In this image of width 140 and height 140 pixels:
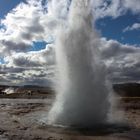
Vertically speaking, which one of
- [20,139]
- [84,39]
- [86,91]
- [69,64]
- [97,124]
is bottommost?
[20,139]

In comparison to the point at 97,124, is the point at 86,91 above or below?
above

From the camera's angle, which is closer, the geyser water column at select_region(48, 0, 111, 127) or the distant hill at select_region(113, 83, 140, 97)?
the geyser water column at select_region(48, 0, 111, 127)

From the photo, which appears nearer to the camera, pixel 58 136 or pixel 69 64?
pixel 58 136

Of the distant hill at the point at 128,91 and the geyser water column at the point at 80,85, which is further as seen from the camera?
the distant hill at the point at 128,91

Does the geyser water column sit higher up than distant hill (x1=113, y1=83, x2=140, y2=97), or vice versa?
distant hill (x1=113, y1=83, x2=140, y2=97)

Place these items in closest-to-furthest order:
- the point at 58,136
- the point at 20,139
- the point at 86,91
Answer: the point at 20,139
the point at 58,136
the point at 86,91

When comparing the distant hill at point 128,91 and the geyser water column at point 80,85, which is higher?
the distant hill at point 128,91

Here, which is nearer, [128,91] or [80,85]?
[80,85]

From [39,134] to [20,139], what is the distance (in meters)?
1.62

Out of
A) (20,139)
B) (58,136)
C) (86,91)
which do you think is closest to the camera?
(20,139)

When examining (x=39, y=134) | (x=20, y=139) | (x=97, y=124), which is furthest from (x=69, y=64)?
(x=20, y=139)

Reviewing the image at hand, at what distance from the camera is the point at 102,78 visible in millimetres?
19891

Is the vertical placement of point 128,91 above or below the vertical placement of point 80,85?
above

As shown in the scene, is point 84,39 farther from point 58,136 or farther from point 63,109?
point 58,136
